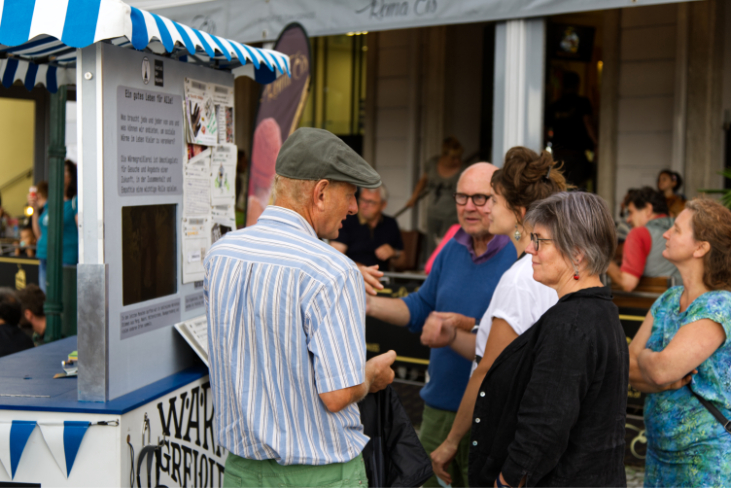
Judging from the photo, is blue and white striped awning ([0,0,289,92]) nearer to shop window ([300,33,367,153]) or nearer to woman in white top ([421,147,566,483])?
woman in white top ([421,147,566,483])

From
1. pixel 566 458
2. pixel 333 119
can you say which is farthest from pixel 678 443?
pixel 333 119

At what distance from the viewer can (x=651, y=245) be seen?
540cm

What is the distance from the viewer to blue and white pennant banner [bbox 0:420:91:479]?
7.55ft

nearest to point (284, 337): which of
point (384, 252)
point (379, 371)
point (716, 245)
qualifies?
point (379, 371)

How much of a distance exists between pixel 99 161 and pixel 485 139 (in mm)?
8177

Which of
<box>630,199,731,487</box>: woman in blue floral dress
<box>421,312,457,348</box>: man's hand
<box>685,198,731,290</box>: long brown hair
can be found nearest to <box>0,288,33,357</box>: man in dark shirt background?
<box>421,312,457,348</box>: man's hand

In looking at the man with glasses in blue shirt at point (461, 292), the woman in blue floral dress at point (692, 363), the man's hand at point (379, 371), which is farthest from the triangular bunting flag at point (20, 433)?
the woman in blue floral dress at point (692, 363)

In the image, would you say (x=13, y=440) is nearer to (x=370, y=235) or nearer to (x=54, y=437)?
(x=54, y=437)

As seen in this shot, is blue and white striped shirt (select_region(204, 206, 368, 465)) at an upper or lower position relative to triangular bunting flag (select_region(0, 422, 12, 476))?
upper

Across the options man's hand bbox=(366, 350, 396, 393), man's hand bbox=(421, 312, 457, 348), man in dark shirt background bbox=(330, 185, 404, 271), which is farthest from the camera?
man in dark shirt background bbox=(330, 185, 404, 271)

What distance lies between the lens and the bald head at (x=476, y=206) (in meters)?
2.96

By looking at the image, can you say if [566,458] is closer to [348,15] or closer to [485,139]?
[348,15]

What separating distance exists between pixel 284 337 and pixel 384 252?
16.0ft

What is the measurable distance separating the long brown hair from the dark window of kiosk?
2.07 metres
